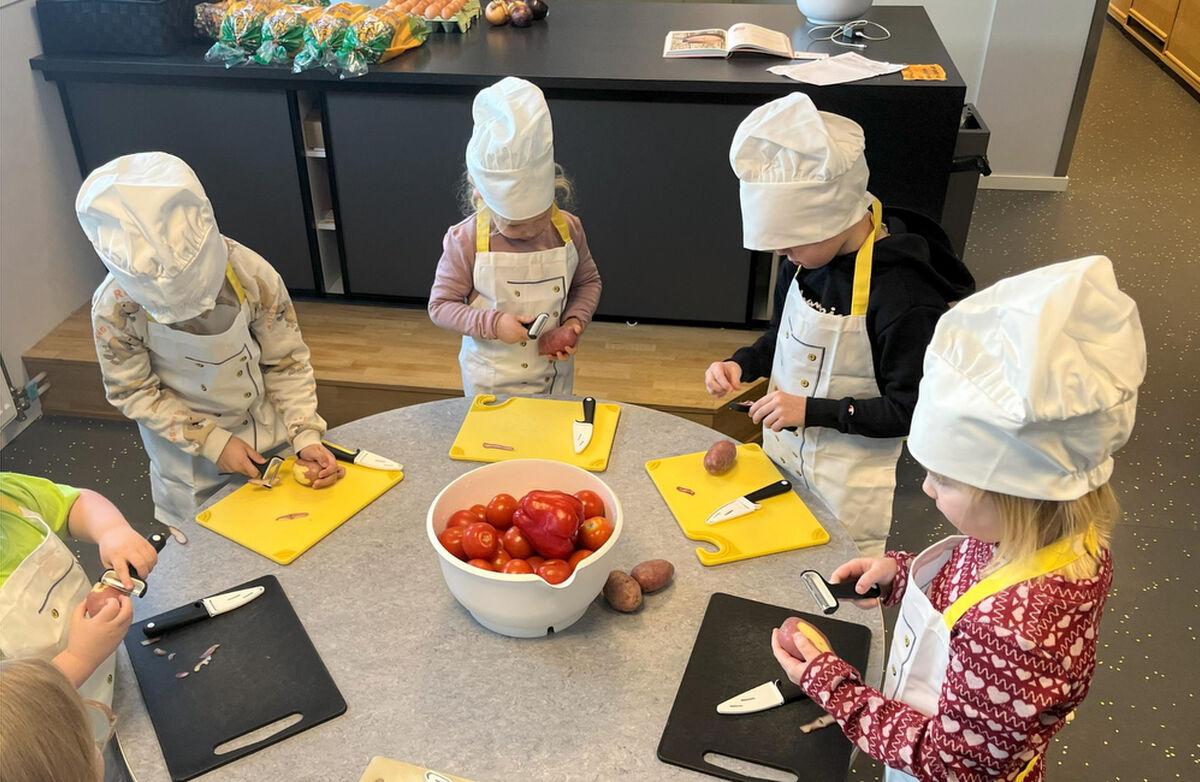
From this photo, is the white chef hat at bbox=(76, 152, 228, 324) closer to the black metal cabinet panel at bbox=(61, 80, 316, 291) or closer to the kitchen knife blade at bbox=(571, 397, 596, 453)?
the kitchen knife blade at bbox=(571, 397, 596, 453)

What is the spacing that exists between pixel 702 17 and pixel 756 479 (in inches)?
88.3

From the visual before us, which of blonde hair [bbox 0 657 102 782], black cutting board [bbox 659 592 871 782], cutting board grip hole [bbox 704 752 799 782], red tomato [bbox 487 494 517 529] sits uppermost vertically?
blonde hair [bbox 0 657 102 782]

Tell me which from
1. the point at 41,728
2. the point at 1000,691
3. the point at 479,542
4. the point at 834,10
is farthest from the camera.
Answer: the point at 834,10

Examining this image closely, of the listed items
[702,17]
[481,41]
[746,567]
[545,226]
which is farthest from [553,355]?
[702,17]

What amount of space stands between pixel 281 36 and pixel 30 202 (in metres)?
0.92

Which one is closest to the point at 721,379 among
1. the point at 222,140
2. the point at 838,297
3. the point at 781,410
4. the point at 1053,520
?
the point at 781,410

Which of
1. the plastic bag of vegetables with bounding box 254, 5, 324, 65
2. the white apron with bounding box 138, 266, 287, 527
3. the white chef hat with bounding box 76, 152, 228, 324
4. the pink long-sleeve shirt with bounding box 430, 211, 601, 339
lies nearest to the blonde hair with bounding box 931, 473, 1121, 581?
the pink long-sleeve shirt with bounding box 430, 211, 601, 339

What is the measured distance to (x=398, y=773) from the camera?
1.00 metres

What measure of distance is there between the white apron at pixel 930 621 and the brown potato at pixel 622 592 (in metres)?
0.32

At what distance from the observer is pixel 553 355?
5.81 ft

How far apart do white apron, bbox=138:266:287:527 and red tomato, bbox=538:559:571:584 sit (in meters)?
0.71

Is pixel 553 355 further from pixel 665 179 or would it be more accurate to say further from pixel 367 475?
pixel 665 179

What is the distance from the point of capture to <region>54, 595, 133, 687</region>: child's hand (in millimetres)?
1048

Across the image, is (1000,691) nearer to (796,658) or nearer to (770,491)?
(796,658)
